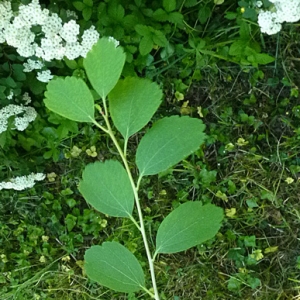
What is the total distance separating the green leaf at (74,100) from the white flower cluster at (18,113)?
491mm

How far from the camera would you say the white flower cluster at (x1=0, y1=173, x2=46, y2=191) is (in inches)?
45.8

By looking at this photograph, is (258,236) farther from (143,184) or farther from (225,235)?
(143,184)

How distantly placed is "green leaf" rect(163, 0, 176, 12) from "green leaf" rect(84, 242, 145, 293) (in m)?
0.62

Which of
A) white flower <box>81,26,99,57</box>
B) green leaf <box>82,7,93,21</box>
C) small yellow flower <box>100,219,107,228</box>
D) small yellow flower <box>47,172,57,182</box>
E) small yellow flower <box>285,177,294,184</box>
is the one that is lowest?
small yellow flower <box>100,219,107,228</box>

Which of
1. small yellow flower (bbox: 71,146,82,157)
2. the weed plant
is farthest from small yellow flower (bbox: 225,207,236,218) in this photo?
small yellow flower (bbox: 71,146,82,157)

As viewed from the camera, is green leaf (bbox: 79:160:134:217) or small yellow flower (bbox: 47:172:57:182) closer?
green leaf (bbox: 79:160:134:217)

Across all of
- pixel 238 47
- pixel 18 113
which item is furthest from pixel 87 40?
pixel 238 47

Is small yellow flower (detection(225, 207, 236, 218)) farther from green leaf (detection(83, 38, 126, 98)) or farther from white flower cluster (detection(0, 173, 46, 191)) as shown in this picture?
green leaf (detection(83, 38, 126, 98))

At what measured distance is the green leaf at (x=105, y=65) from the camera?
57cm

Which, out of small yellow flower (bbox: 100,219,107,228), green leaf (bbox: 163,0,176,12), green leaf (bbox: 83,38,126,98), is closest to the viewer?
green leaf (bbox: 83,38,126,98)

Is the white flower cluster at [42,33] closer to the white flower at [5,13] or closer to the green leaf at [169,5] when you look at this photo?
the white flower at [5,13]

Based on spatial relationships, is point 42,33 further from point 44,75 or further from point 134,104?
point 134,104

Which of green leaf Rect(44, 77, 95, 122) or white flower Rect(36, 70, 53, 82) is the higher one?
green leaf Rect(44, 77, 95, 122)

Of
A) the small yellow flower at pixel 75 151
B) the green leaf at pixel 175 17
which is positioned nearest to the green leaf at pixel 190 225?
the green leaf at pixel 175 17
